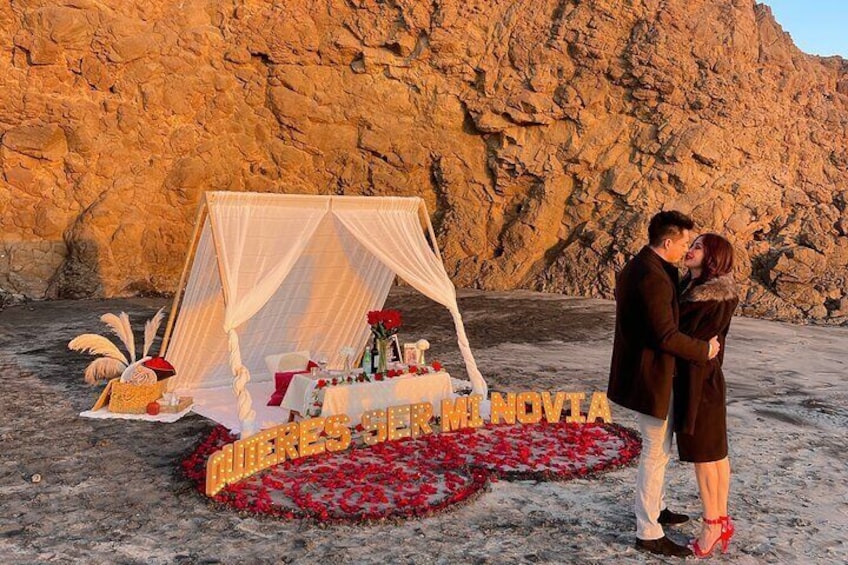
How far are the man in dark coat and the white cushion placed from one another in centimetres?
524

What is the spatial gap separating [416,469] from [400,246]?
305 centimetres

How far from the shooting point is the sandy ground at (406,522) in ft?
14.8

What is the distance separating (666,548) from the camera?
4352 millimetres

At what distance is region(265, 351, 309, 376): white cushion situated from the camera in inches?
343

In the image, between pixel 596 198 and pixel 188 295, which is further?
pixel 596 198

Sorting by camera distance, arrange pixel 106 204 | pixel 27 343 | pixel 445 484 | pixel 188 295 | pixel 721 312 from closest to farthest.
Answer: pixel 721 312, pixel 445 484, pixel 188 295, pixel 27 343, pixel 106 204

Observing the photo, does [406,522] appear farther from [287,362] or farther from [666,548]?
[287,362]

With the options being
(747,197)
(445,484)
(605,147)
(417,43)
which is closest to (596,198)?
(605,147)

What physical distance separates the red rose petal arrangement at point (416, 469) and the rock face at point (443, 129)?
1468 centimetres

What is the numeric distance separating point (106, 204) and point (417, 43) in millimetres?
11397

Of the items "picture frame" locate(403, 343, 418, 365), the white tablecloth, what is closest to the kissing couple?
the white tablecloth

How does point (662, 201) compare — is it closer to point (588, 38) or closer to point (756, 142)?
point (756, 142)

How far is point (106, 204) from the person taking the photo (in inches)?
827

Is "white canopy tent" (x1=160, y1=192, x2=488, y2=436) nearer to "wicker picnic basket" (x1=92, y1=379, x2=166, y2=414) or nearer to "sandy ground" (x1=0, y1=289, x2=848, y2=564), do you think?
"wicker picnic basket" (x1=92, y1=379, x2=166, y2=414)
